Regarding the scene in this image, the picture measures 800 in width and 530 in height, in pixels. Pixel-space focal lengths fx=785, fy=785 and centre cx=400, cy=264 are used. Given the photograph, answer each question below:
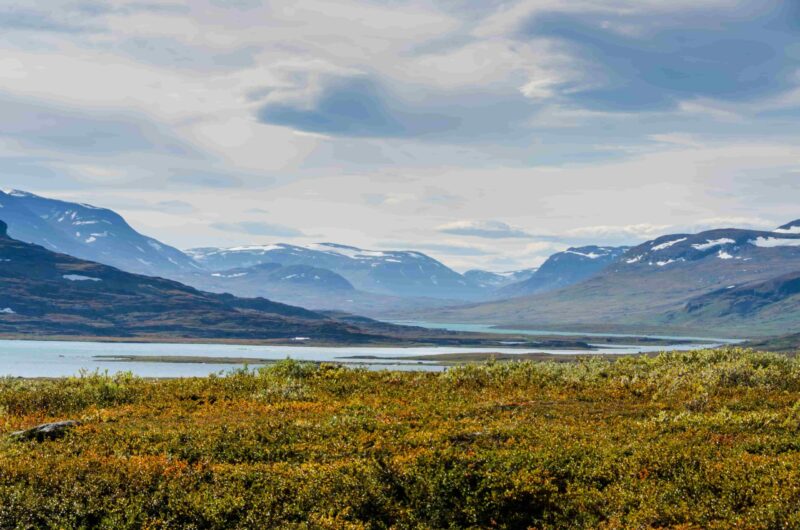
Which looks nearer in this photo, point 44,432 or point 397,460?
point 397,460

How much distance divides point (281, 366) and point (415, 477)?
19572 mm

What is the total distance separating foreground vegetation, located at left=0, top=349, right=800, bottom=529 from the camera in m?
16.5

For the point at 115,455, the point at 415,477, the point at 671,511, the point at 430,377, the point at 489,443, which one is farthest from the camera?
the point at 430,377

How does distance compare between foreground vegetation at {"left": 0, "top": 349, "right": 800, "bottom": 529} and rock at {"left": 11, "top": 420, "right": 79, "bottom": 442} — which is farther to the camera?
rock at {"left": 11, "top": 420, "right": 79, "bottom": 442}

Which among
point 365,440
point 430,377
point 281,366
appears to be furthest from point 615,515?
point 281,366

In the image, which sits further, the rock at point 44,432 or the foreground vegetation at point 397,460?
the rock at point 44,432

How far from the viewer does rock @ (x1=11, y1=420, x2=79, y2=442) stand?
2158 centimetres

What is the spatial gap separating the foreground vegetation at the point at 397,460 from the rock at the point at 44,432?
18.4 inches

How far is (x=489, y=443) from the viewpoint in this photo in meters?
21.4

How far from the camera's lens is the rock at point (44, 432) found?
70.8ft

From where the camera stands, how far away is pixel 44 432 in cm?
2191

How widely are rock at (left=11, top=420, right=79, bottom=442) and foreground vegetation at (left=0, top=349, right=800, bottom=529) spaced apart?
47 cm

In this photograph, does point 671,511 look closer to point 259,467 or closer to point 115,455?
point 259,467

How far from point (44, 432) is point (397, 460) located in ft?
33.7
